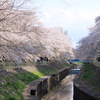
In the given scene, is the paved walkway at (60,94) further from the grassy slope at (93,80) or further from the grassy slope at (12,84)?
the grassy slope at (12,84)

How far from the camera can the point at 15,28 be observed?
35.4ft

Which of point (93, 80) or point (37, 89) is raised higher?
point (93, 80)

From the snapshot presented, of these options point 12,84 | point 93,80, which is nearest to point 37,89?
point 12,84

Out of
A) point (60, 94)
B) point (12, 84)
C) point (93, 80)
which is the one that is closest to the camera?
point (12, 84)

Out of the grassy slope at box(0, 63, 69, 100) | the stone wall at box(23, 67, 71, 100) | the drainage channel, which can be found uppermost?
the grassy slope at box(0, 63, 69, 100)

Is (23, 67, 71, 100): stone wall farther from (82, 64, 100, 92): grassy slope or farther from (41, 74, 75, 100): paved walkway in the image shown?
(82, 64, 100, 92): grassy slope

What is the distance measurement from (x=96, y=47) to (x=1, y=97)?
56.0 feet

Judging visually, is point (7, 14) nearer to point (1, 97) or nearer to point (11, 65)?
point (1, 97)

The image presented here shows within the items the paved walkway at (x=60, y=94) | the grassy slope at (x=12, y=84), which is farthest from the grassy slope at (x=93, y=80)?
the grassy slope at (x=12, y=84)

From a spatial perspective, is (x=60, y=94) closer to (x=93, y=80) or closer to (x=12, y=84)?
(x=93, y=80)

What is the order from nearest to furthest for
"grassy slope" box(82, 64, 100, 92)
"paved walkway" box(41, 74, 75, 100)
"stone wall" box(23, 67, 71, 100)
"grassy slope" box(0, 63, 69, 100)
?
1. "grassy slope" box(0, 63, 69, 100)
2. "stone wall" box(23, 67, 71, 100)
3. "grassy slope" box(82, 64, 100, 92)
4. "paved walkway" box(41, 74, 75, 100)

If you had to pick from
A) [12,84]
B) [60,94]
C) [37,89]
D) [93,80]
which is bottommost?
[60,94]

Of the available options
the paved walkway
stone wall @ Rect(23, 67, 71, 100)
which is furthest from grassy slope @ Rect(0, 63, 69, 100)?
the paved walkway

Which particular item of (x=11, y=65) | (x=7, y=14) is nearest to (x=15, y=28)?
(x=7, y=14)
